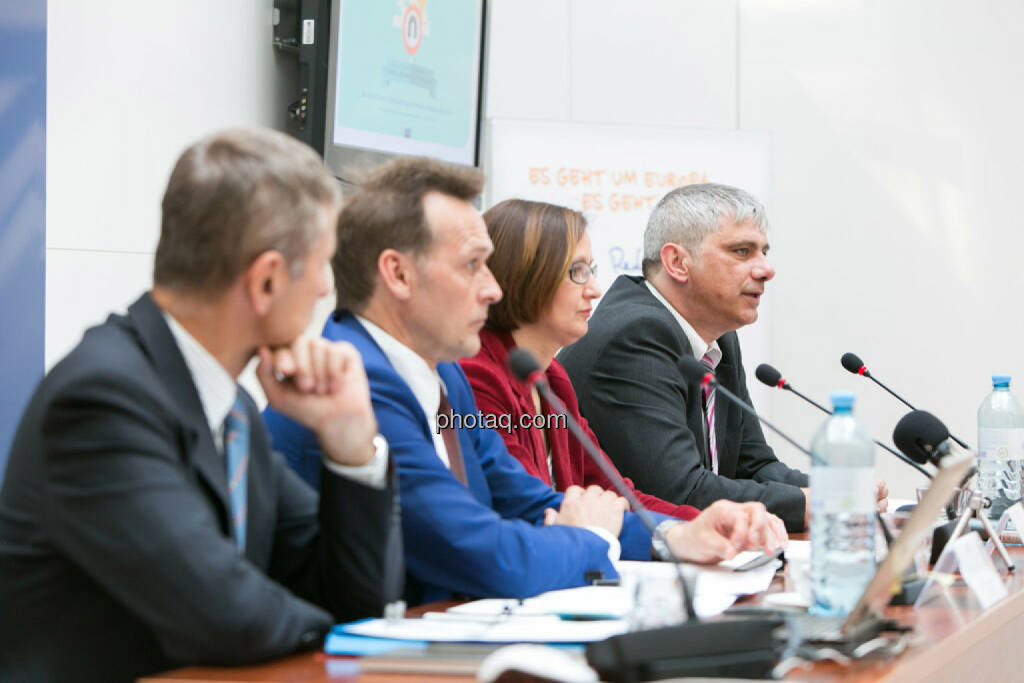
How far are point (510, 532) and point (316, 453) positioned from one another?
0.33 metres

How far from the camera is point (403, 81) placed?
4.33 m

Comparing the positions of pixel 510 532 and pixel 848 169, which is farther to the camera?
pixel 848 169

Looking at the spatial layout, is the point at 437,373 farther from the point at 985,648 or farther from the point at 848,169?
the point at 848,169

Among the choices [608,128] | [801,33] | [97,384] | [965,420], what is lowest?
[965,420]

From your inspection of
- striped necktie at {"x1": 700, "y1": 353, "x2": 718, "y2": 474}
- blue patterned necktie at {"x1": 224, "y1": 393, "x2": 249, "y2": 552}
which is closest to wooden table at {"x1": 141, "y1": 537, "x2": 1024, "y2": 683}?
blue patterned necktie at {"x1": 224, "y1": 393, "x2": 249, "y2": 552}

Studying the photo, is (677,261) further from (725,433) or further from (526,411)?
(526,411)

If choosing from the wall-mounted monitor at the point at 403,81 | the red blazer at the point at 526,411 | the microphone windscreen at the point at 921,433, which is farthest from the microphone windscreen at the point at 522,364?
the wall-mounted monitor at the point at 403,81

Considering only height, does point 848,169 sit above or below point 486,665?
above

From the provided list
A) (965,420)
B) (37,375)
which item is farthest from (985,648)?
(965,420)

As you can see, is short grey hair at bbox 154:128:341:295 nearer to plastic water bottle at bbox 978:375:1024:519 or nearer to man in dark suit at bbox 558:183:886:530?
man in dark suit at bbox 558:183:886:530

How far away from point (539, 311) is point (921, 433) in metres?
0.83

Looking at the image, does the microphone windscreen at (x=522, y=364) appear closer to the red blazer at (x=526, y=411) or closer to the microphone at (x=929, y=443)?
the red blazer at (x=526, y=411)

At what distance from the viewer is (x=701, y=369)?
7.25 ft

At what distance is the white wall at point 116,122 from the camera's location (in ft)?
9.99
